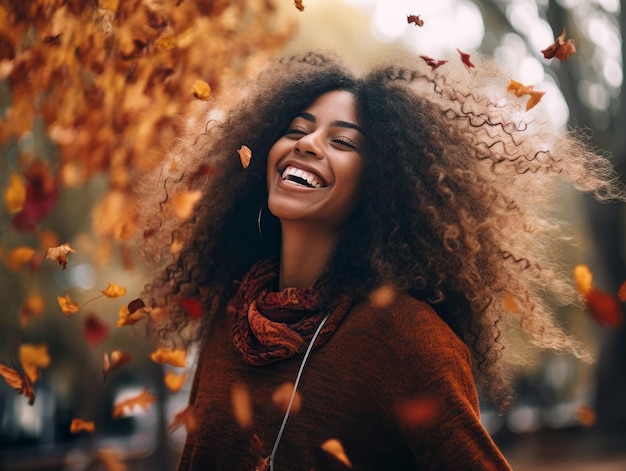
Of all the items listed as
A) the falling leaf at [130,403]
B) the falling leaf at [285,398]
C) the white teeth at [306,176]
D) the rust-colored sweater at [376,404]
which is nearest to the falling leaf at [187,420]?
the rust-colored sweater at [376,404]

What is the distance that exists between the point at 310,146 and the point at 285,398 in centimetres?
83

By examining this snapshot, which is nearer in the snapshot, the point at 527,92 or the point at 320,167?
the point at 320,167

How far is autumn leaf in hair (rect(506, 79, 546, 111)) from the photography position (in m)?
2.71

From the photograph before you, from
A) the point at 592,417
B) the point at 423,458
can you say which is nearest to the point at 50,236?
the point at 592,417

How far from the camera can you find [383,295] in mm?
2424

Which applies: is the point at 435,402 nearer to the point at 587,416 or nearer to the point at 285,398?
the point at 285,398

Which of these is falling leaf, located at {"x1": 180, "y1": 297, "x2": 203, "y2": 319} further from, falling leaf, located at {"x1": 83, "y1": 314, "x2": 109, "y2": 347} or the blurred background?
falling leaf, located at {"x1": 83, "y1": 314, "x2": 109, "y2": 347}

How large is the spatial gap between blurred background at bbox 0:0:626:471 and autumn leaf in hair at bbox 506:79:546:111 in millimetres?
108

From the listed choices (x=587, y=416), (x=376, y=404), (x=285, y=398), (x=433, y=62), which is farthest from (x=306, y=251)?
(x=587, y=416)

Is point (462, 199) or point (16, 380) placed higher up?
point (462, 199)

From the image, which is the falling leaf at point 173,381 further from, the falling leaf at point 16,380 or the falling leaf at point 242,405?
the falling leaf at point 242,405

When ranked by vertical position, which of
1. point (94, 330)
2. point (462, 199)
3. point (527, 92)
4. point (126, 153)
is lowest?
point (94, 330)

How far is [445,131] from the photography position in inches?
106

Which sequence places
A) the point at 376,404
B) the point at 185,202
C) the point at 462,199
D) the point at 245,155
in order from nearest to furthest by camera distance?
the point at 376,404 < the point at 462,199 < the point at 245,155 < the point at 185,202
